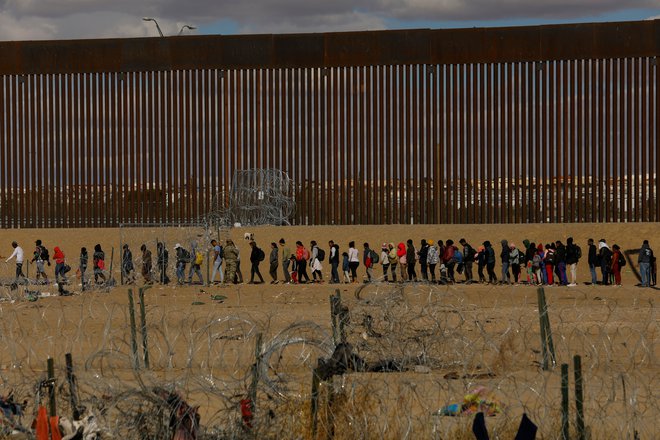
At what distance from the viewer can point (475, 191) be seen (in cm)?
3631

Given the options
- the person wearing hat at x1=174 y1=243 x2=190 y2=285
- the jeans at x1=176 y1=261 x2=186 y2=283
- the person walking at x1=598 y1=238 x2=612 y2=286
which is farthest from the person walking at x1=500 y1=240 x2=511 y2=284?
the jeans at x1=176 y1=261 x2=186 y2=283

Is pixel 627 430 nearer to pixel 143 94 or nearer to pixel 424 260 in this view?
pixel 424 260

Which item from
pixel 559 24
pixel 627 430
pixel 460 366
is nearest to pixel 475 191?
pixel 559 24

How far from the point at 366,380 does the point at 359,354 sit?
4.67ft

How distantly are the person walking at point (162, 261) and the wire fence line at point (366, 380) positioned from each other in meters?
8.18

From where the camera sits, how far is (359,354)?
1066cm

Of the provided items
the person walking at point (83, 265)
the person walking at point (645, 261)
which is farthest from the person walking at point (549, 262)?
the person walking at point (83, 265)

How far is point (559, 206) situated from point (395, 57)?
248 inches

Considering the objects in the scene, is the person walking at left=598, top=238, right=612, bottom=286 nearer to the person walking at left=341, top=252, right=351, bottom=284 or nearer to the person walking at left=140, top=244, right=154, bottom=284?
the person walking at left=341, top=252, right=351, bottom=284

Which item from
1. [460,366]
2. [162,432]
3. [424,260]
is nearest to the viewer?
[162,432]

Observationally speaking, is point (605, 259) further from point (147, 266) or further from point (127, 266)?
point (127, 266)

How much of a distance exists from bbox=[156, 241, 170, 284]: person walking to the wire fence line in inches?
322

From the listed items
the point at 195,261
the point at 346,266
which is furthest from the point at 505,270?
the point at 195,261

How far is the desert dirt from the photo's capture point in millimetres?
8062
